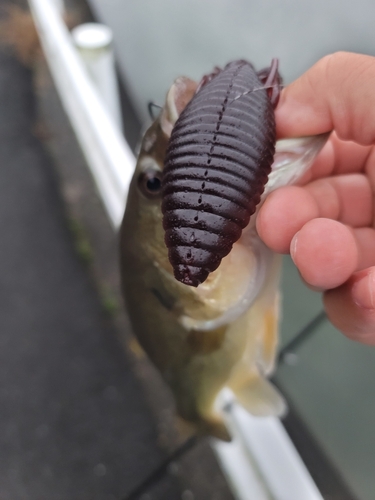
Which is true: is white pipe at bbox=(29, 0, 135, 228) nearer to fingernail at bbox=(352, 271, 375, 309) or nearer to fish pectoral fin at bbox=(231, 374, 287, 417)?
fish pectoral fin at bbox=(231, 374, 287, 417)

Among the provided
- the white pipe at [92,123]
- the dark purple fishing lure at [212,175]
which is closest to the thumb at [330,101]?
the dark purple fishing lure at [212,175]

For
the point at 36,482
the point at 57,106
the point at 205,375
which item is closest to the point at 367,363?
the point at 205,375

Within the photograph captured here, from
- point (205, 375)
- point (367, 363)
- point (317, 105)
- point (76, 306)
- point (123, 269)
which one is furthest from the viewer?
point (76, 306)

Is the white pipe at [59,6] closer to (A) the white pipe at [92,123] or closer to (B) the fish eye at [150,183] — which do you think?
(A) the white pipe at [92,123]

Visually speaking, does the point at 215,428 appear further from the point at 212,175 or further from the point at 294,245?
the point at 212,175

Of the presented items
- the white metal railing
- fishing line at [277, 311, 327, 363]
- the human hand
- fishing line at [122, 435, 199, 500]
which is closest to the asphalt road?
fishing line at [122, 435, 199, 500]

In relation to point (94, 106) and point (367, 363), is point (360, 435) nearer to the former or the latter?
point (367, 363)
